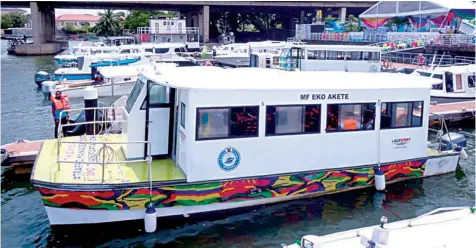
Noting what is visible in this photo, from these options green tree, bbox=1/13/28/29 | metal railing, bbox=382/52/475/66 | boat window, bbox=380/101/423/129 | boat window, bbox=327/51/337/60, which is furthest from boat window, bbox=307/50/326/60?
green tree, bbox=1/13/28/29

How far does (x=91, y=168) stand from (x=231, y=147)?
121 inches

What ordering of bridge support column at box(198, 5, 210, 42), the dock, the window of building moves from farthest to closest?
1. bridge support column at box(198, 5, 210, 42)
2. the dock
3. the window of building

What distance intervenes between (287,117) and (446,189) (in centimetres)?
532

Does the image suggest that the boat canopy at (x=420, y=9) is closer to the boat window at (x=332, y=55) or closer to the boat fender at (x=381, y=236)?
the boat window at (x=332, y=55)

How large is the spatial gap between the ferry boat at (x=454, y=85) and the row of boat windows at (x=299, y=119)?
1299cm

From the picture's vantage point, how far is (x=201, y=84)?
9.42 meters

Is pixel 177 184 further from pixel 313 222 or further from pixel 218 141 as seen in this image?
pixel 313 222

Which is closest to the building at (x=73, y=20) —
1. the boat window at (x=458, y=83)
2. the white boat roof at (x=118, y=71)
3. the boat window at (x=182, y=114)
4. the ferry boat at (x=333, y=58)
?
the white boat roof at (x=118, y=71)

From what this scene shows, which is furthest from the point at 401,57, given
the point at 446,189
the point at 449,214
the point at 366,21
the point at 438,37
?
the point at 449,214

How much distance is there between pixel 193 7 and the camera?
226 ft

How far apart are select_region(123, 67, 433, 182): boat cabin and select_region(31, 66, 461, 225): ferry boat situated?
0.08ft

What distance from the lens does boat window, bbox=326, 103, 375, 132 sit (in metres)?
10.5

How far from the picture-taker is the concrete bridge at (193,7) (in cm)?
6397

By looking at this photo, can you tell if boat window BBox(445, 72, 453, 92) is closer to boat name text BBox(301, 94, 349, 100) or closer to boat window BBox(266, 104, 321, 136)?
boat name text BBox(301, 94, 349, 100)
